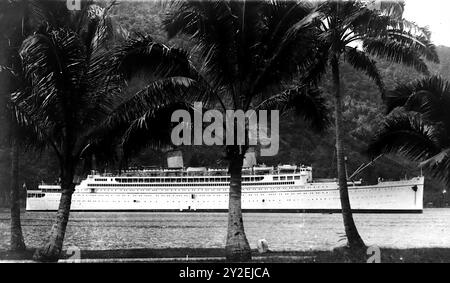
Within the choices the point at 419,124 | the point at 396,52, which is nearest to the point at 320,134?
the point at 419,124

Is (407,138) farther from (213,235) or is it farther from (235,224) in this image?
(213,235)

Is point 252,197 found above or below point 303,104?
below

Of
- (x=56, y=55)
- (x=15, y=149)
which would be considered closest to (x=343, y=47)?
(x=56, y=55)

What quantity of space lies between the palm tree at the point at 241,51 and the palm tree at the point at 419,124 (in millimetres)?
2492

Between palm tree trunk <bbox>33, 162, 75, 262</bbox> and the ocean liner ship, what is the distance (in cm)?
5774

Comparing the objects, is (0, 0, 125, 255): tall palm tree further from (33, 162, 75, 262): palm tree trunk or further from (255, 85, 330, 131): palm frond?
(255, 85, 330, 131): palm frond

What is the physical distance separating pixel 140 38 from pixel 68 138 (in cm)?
318

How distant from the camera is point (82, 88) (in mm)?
13484

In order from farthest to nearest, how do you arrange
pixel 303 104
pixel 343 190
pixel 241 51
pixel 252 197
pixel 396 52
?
pixel 252 197 → pixel 343 190 → pixel 396 52 → pixel 303 104 → pixel 241 51

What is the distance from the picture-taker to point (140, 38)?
13352mm

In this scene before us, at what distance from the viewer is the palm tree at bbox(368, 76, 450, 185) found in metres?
13.2

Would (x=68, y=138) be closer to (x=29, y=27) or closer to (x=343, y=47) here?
(x=29, y=27)
